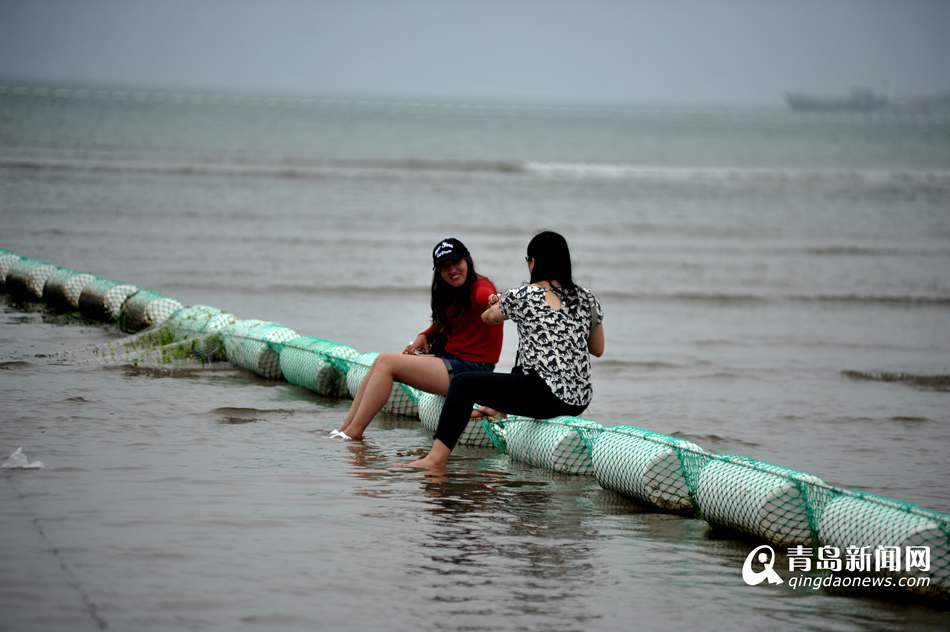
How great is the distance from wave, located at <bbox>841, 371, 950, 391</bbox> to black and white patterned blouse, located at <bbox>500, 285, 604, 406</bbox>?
5825 millimetres

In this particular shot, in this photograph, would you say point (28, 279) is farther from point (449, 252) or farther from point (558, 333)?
point (558, 333)

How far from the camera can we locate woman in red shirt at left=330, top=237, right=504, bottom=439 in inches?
305

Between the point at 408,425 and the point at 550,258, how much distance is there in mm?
2331

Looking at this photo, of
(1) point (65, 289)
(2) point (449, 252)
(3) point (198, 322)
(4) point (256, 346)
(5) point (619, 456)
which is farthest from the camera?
(1) point (65, 289)

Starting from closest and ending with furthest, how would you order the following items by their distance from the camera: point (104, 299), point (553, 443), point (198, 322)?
point (553, 443), point (198, 322), point (104, 299)

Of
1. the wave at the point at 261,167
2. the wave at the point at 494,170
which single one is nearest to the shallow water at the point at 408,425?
the wave at the point at 261,167

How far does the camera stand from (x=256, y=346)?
34.7ft

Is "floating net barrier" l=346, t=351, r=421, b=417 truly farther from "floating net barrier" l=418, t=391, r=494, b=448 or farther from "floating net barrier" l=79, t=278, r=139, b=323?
"floating net barrier" l=79, t=278, r=139, b=323

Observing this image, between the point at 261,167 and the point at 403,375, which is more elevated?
the point at 261,167

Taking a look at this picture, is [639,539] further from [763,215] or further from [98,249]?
[763,215]

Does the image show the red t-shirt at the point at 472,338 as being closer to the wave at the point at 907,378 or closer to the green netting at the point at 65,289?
the wave at the point at 907,378

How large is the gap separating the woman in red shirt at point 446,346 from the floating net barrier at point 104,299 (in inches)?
211

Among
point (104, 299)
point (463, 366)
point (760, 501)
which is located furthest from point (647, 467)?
point (104, 299)

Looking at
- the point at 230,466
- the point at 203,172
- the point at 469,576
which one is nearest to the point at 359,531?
the point at 469,576
